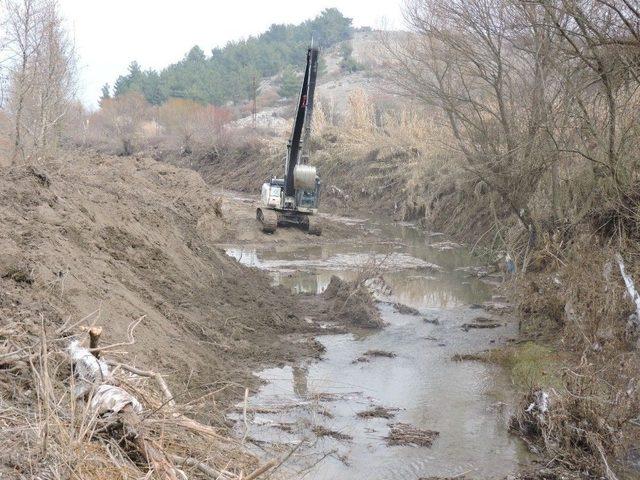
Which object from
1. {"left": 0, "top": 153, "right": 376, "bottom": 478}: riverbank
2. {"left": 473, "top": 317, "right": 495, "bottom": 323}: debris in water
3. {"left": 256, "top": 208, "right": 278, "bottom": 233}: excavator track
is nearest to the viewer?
{"left": 0, "top": 153, "right": 376, "bottom": 478}: riverbank

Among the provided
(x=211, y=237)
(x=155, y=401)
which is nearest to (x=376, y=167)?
(x=211, y=237)

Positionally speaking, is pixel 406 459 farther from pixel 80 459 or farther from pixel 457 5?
pixel 457 5

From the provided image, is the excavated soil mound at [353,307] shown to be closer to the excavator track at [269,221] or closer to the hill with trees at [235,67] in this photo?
the excavator track at [269,221]

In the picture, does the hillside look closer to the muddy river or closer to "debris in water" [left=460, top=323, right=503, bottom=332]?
the muddy river

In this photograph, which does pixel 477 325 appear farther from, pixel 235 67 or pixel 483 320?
pixel 235 67

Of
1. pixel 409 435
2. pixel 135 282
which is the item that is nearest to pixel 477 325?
pixel 409 435

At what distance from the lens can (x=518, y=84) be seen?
57.4ft

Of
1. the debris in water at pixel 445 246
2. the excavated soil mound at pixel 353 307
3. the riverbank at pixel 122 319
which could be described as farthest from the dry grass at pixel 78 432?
the debris in water at pixel 445 246

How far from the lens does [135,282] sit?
1233 centimetres

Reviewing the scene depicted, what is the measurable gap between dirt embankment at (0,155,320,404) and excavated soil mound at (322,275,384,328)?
0.84 meters

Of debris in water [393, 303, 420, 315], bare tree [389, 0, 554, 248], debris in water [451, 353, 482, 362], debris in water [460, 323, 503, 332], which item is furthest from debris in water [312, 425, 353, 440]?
bare tree [389, 0, 554, 248]

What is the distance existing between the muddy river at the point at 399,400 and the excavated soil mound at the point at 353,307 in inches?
15.2

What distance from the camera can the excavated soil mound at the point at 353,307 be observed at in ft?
49.8

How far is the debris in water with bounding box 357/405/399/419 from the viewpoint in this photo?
999 cm
